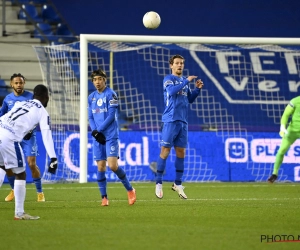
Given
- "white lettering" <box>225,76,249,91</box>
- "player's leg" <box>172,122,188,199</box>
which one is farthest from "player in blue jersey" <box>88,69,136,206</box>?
"white lettering" <box>225,76,249,91</box>

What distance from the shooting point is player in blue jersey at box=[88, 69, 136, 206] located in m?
10.4

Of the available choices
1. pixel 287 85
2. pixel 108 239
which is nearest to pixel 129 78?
pixel 287 85

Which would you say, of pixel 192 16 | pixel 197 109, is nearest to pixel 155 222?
pixel 197 109

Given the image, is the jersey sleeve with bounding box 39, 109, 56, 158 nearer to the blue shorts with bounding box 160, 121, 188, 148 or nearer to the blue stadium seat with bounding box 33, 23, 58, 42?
the blue shorts with bounding box 160, 121, 188, 148

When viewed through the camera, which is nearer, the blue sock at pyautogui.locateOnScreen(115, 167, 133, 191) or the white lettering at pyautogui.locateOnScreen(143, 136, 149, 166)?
the blue sock at pyautogui.locateOnScreen(115, 167, 133, 191)

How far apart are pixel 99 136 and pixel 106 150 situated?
0.24 metres

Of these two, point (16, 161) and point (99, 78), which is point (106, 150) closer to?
point (99, 78)

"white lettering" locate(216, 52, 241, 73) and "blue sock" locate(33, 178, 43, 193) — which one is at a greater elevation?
"white lettering" locate(216, 52, 241, 73)

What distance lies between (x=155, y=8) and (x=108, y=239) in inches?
Result: 669

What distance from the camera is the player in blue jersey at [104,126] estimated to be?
409 inches

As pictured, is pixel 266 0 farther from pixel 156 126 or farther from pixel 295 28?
pixel 156 126

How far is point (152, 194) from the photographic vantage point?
1305 cm

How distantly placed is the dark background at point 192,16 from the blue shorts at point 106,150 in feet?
40.9

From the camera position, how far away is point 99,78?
34.3 ft
